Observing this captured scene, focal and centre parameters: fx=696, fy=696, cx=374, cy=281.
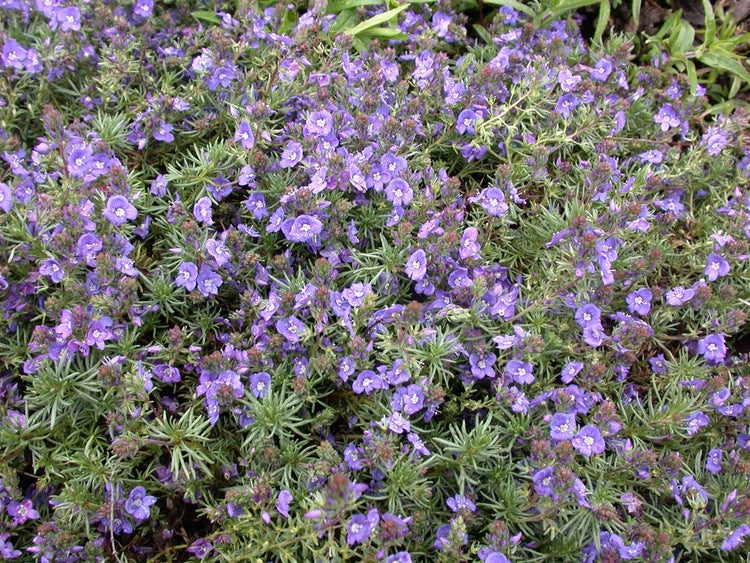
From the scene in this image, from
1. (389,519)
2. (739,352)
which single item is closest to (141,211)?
(389,519)

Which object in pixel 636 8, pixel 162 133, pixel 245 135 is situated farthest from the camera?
pixel 636 8

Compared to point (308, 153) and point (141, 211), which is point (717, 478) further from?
point (141, 211)

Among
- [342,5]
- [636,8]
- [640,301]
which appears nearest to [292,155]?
[342,5]

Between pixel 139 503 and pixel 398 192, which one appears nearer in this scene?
pixel 139 503

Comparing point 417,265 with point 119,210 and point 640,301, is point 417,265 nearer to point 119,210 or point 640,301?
point 640,301

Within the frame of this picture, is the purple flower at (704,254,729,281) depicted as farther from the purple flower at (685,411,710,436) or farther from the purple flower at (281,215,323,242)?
the purple flower at (281,215,323,242)

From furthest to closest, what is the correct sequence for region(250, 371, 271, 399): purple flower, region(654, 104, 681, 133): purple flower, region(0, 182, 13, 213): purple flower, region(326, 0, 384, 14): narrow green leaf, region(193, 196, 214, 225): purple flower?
region(326, 0, 384, 14): narrow green leaf < region(654, 104, 681, 133): purple flower < region(193, 196, 214, 225): purple flower < region(0, 182, 13, 213): purple flower < region(250, 371, 271, 399): purple flower

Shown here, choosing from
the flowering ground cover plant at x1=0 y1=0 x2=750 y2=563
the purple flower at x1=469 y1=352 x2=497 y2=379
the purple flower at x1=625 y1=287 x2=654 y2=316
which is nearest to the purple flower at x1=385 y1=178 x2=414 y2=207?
the flowering ground cover plant at x1=0 y1=0 x2=750 y2=563
